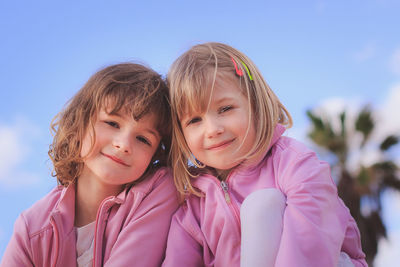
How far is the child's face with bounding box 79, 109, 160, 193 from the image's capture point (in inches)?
88.4

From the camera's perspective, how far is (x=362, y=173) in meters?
11.7

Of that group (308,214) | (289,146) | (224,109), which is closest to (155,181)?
(224,109)

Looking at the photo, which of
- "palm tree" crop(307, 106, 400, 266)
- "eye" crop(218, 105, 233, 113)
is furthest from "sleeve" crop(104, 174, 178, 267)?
"palm tree" crop(307, 106, 400, 266)

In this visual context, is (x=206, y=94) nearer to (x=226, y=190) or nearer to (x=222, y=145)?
(x=222, y=145)

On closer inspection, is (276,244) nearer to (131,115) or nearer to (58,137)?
(131,115)

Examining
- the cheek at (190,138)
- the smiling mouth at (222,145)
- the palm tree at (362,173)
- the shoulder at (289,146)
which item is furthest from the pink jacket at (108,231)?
the palm tree at (362,173)

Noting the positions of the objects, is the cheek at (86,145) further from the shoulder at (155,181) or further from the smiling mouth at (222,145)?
the smiling mouth at (222,145)

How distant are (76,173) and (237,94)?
44.8 inches

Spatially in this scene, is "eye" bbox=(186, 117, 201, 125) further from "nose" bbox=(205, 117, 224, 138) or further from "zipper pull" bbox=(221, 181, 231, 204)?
"zipper pull" bbox=(221, 181, 231, 204)

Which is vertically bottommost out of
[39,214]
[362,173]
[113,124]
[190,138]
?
[362,173]

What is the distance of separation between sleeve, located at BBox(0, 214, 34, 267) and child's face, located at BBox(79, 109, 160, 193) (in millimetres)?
515

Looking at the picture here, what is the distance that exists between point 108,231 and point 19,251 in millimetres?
487

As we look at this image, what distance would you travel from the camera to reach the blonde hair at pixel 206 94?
2.20 meters

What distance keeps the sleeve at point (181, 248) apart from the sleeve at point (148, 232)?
69mm
